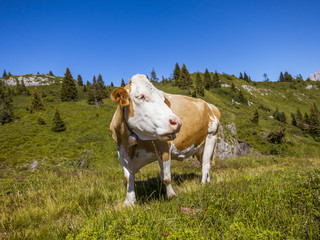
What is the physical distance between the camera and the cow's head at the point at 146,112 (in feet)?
9.58

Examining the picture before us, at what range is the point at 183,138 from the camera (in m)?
4.53

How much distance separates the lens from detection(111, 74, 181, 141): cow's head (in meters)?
2.92

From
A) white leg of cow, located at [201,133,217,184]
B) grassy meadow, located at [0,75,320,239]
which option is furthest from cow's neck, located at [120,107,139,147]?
white leg of cow, located at [201,133,217,184]

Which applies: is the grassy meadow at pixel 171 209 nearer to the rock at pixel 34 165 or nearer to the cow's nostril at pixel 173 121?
the cow's nostril at pixel 173 121

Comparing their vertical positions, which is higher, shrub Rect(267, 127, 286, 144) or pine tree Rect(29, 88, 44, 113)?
pine tree Rect(29, 88, 44, 113)

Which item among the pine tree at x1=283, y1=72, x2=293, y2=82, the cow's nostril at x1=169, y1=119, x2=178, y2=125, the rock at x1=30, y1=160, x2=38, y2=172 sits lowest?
the rock at x1=30, y1=160, x2=38, y2=172

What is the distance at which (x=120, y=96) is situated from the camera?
3.04 m

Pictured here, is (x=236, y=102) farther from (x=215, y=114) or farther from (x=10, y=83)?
(x=10, y=83)

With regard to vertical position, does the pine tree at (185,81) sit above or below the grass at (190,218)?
above

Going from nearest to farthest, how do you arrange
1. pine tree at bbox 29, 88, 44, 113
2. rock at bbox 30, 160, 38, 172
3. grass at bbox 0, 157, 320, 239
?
grass at bbox 0, 157, 320, 239, rock at bbox 30, 160, 38, 172, pine tree at bbox 29, 88, 44, 113

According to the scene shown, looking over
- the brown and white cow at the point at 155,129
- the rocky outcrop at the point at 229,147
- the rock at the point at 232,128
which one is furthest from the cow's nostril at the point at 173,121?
the rock at the point at 232,128

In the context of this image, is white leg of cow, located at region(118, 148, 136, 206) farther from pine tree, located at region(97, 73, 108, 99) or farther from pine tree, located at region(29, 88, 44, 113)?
pine tree, located at region(97, 73, 108, 99)

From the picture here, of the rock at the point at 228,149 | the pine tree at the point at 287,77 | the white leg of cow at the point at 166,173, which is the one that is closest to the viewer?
the white leg of cow at the point at 166,173

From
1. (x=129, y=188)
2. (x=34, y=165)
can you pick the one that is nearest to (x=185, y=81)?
(x=34, y=165)
